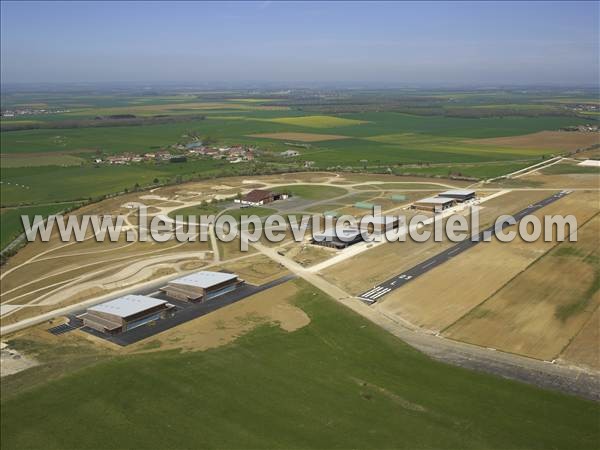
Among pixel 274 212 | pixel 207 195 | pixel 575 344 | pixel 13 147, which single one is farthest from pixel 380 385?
pixel 13 147

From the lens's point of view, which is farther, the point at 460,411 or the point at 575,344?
the point at 575,344

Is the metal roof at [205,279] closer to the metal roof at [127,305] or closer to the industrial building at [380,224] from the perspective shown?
the metal roof at [127,305]

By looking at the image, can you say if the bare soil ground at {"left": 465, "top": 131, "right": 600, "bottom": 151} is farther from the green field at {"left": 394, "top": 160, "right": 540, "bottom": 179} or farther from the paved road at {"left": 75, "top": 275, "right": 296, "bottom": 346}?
the paved road at {"left": 75, "top": 275, "right": 296, "bottom": 346}

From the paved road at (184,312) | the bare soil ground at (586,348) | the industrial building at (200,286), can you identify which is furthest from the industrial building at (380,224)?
the bare soil ground at (586,348)

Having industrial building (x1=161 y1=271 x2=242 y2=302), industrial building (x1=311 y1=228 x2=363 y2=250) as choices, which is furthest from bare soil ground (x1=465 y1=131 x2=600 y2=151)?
industrial building (x1=161 y1=271 x2=242 y2=302)

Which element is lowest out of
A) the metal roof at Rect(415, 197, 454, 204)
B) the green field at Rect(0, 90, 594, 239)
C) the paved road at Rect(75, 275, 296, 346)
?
the paved road at Rect(75, 275, 296, 346)

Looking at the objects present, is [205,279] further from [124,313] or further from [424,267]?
[424,267]

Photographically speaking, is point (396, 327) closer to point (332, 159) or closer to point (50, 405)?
point (50, 405)
